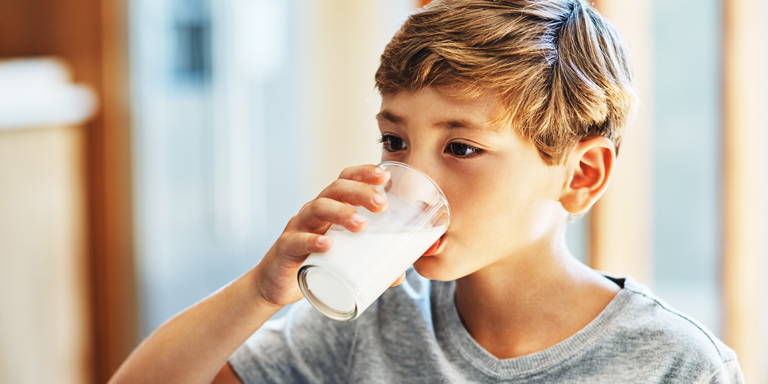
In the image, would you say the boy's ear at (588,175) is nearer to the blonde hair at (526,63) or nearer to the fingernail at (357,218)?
the blonde hair at (526,63)

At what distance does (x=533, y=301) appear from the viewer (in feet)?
3.09

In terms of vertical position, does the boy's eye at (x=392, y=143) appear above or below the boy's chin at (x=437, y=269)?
above

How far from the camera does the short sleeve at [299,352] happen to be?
3.28 feet

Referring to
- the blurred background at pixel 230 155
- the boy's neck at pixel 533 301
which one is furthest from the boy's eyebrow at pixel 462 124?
the blurred background at pixel 230 155

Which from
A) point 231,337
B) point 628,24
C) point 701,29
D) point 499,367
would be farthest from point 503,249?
point 701,29

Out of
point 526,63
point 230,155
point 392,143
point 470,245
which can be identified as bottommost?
point 230,155

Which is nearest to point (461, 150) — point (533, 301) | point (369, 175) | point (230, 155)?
point (369, 175)

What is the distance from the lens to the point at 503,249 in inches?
34.0

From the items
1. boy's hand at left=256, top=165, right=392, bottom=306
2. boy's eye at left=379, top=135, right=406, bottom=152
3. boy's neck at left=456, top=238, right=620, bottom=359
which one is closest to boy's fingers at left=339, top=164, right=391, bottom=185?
boy's hand at left=256, top=165, right=392, bottom=306

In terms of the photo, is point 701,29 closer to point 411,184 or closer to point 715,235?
point 715,235

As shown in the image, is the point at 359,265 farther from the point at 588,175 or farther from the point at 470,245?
the point at 588,175

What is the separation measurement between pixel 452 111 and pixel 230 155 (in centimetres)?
206

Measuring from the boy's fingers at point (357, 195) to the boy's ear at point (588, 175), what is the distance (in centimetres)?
30

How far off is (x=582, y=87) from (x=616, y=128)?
0.35ft
